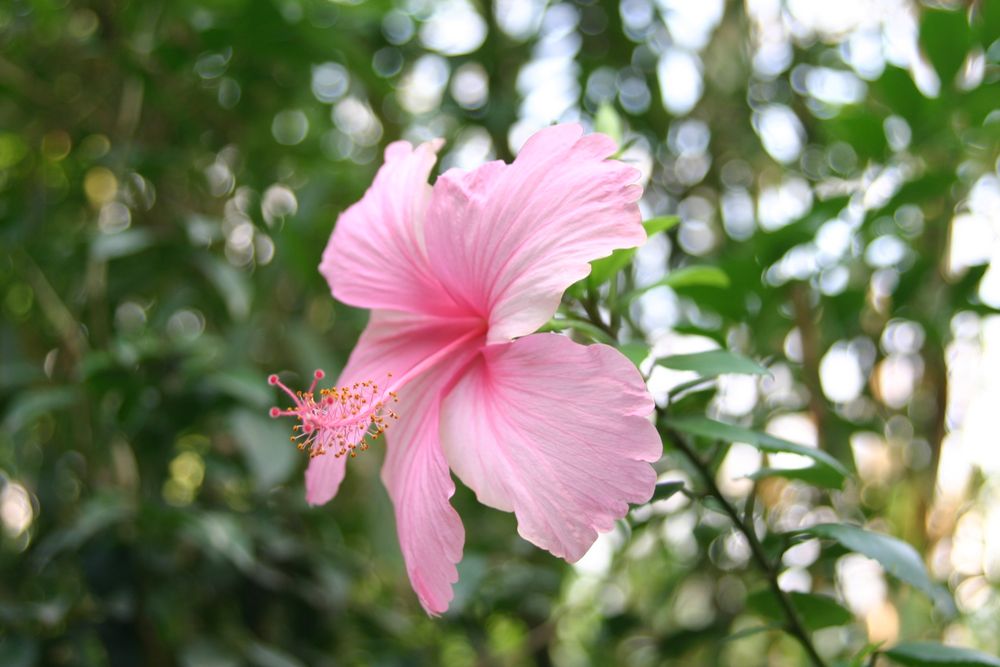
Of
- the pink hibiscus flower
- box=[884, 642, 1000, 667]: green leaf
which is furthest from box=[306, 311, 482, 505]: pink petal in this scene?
box=[884, 642, 1000, 667]: green leaf

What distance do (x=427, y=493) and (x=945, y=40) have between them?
69cm

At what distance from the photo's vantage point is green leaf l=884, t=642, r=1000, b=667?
1.82 feet

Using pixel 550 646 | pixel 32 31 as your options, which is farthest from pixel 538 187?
pixel 32 31

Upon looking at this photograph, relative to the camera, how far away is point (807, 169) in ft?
4.36

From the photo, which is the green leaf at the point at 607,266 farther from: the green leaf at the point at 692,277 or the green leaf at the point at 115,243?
the green leaf at the point at 115,243

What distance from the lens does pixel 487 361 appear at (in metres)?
0.59

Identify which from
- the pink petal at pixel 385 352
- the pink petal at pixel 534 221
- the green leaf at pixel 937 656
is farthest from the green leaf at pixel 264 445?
the green leaf at pixel 937 656

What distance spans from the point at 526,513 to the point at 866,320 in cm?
84

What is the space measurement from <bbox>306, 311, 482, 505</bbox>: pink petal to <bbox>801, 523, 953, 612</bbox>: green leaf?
10.4 inches

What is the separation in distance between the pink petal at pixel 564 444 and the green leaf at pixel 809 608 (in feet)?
0.68

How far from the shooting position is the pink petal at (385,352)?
0.64 m

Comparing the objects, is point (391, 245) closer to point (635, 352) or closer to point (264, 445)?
point (635, 352)

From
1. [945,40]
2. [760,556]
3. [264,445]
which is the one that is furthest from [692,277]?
[264,445]

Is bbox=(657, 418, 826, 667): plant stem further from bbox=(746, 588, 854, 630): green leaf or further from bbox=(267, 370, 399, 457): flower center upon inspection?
bbox=(267, 370, 399, 457): flower center
